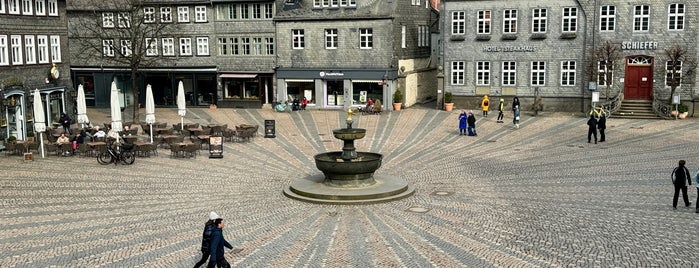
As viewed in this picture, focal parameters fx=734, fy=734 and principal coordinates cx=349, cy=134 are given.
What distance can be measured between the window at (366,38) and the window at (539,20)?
10.8 m

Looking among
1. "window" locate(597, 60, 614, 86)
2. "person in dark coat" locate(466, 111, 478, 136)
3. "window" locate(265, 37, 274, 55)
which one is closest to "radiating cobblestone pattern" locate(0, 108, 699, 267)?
"person in dark coat" locate(466, 111, 478, 136)

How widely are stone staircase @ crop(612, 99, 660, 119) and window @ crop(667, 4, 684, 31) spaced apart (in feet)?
15.1

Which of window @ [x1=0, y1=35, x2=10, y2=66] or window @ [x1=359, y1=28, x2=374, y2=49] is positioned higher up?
window @ [x1=359, y1=28, x2=374, y2=49]

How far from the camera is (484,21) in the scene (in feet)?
159

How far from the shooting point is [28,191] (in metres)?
23.9

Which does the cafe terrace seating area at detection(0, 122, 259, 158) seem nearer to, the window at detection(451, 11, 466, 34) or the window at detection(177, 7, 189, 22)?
the window at detection(177, 7, 189, 22)

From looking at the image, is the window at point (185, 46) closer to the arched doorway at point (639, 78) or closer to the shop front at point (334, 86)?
the shop front at point (334, 86)

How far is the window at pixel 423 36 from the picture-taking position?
55.1 m

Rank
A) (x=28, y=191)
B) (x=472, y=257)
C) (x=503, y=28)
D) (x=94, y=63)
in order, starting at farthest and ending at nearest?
(x=94, y=63) < (x=503, y=28) < (x=28, y=191) < (x=472, y=257)

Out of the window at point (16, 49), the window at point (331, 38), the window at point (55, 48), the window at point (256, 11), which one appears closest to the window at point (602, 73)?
the window at point (331, 38)

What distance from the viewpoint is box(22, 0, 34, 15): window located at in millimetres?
38981

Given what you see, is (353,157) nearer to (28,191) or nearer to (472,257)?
(472,257)

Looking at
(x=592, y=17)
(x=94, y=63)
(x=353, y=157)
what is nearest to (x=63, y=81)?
(x=94, y=63)

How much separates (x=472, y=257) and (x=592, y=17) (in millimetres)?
33267
